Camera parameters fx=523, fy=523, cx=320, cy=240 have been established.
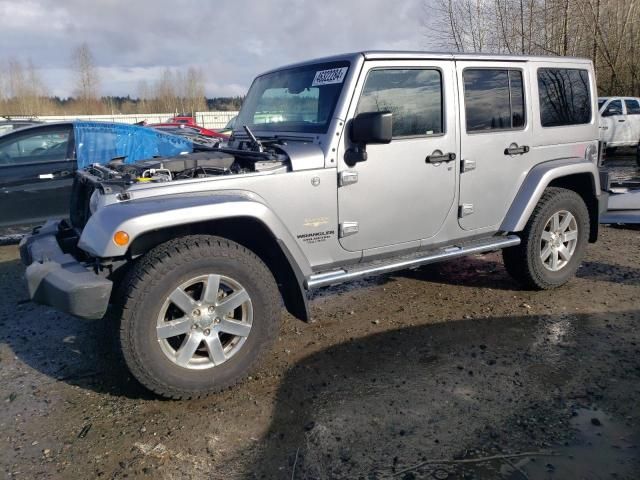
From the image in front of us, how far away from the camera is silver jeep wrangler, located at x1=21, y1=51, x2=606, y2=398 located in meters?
3.11

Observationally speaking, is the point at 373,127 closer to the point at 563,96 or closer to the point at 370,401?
the point at 370,401

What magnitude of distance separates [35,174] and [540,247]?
6.08 metres

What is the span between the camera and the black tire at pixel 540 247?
4785 mm

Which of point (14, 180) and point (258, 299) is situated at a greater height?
point (14, 180)

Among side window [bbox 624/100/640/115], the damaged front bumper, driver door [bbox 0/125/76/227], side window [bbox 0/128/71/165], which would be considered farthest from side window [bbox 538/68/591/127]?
side window [bbox 624/100/640/115]

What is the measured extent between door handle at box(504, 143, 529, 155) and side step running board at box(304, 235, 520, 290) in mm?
753

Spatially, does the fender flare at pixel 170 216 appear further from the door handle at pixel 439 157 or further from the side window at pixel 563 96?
the side window at pixel 563 96

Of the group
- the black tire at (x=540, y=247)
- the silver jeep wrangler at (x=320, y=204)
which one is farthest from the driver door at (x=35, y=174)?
the black tire at (x=540, y=247)

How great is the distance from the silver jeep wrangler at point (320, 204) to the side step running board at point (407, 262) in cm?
2

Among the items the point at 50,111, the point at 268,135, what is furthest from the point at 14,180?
the point at 50,111

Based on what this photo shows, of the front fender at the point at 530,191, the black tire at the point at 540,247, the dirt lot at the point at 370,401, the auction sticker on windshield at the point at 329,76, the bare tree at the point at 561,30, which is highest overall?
the bare tree at the point at 561,30

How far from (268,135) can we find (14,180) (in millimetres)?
4168

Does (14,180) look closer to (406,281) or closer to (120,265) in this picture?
(120,265)

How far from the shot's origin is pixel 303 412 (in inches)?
122
